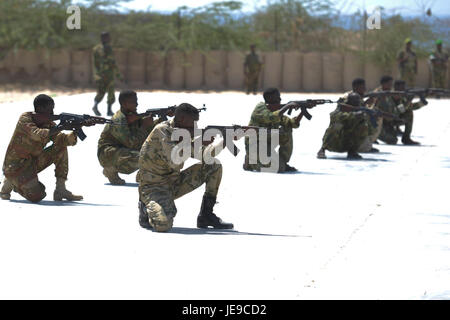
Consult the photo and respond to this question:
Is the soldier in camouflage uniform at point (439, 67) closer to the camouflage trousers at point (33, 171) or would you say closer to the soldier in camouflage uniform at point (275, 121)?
the soldier in camouflage uniform at point (275, 121)

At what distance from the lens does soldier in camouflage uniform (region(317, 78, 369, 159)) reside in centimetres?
1338

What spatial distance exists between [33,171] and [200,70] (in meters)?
22.2

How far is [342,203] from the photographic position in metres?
9.77

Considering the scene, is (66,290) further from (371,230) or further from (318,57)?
(318,57)

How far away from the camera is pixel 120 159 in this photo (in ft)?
34.5

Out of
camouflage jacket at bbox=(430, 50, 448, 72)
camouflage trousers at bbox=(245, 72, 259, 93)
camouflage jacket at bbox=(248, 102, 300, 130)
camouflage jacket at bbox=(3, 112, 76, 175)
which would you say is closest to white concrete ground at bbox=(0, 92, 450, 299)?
camouflage jacket at bbox=(3, 112, 76, 175)

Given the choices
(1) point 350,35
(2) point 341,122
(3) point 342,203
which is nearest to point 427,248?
(3) point 342,203

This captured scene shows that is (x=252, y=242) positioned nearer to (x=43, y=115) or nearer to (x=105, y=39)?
(x=43, y=115)

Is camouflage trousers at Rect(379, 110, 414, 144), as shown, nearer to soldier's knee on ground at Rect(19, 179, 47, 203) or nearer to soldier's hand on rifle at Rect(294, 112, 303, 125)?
soldier's hand on rifle at Rect(294, 112, 303, 125)

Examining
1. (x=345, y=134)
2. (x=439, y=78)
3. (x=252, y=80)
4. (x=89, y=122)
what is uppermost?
(x=89, y=122)

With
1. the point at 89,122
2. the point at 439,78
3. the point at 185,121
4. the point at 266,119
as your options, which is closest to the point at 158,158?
the point at 185,121

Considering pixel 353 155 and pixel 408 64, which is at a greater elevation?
pixel 408 64

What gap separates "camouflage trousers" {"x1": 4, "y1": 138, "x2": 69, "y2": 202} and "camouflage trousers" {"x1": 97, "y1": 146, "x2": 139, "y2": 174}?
1.10 metres

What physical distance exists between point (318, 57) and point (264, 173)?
62.3ft
